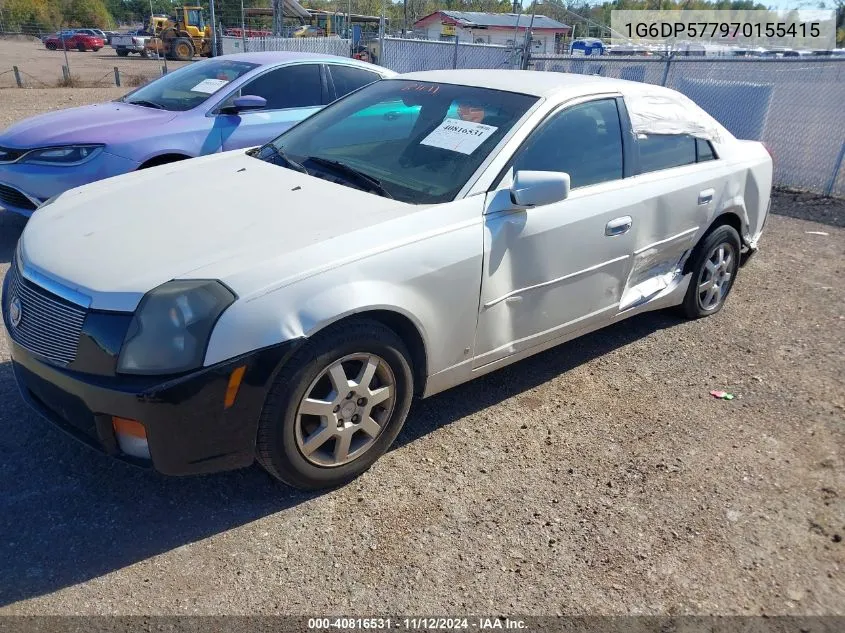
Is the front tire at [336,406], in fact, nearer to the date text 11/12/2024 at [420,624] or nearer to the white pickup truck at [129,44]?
the date text 11/12/2024 at [420,624]

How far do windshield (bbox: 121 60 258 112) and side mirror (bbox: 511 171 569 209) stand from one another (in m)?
3.96

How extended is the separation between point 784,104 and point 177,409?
10.2 m

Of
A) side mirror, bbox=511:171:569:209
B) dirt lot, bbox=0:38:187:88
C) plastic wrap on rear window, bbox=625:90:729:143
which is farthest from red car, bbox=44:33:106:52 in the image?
side mirror, bbox=511:171:569:209

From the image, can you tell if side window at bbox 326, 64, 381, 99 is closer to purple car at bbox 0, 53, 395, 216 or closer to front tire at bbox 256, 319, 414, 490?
purple car at bbox 0, 53, 395, 216

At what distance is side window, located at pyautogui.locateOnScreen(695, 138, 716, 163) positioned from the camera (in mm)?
4422

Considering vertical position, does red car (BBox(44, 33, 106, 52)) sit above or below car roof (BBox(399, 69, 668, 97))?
below

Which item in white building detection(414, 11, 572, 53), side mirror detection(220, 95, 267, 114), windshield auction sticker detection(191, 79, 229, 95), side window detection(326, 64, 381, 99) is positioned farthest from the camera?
white building detection(414, 11, 572, 53)

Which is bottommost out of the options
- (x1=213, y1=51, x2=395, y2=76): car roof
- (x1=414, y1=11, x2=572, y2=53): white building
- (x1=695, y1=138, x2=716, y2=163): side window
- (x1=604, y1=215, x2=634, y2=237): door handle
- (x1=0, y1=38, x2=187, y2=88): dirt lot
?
(x1=0, y1=38, x2=187, y2=88): dirt lot

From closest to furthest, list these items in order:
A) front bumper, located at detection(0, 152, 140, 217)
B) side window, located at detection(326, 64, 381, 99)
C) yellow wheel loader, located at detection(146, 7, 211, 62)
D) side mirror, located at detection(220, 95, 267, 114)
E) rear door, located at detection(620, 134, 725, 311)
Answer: rear door, located at detection(620, 134, 725, 311) < front bumper, located at detection(0, 152, 140, 217) < side mirror, located at detection(220, 95, 267, 114) < side window, located at detection(326, 64, 381, 99) < yellow wheel loader, located at detection(146, 7, 211, 62)

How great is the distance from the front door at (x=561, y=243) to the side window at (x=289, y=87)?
3.53 meters

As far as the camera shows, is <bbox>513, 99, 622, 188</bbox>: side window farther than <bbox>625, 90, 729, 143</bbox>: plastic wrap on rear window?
No

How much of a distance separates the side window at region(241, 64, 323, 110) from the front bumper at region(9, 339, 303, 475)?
4207 mm

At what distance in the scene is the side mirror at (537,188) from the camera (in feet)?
10.1

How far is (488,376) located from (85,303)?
227 cm
